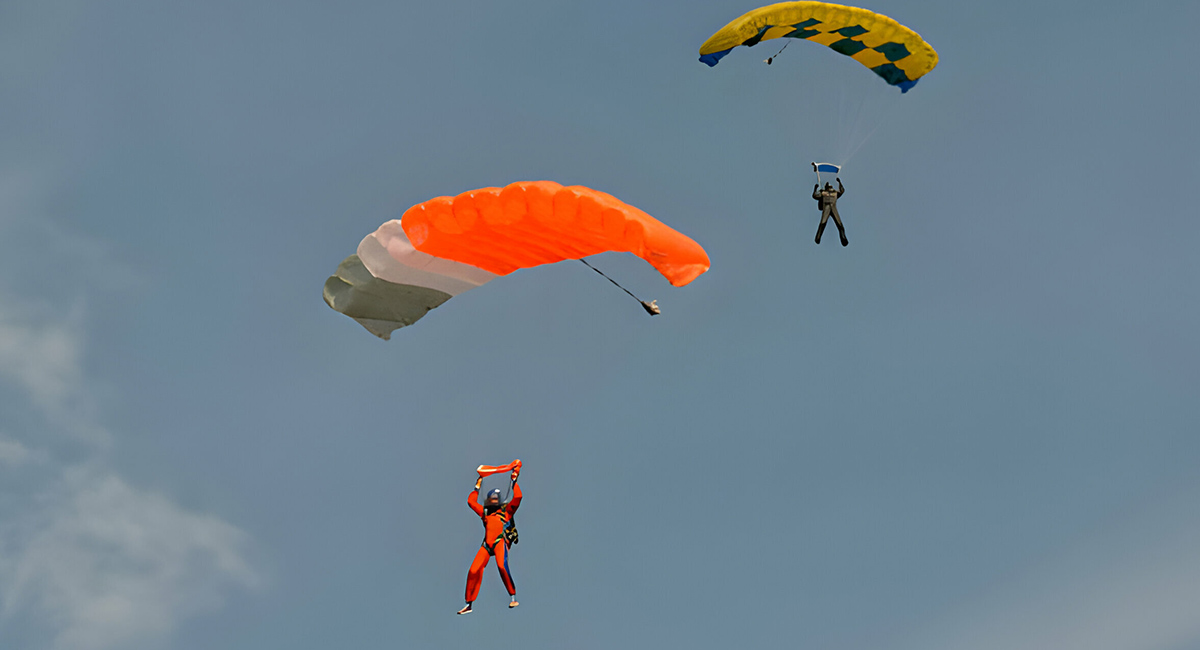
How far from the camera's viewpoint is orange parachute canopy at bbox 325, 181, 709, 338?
66.5 ft

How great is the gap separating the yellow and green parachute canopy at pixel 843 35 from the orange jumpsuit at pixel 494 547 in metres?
6.51

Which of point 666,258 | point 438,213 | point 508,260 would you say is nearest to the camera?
point 666,258

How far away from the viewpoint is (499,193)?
2100 cm

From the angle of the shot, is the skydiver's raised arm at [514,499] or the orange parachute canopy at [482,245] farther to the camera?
the skydiver's raised arm at [514,499]

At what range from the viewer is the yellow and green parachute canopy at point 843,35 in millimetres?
23141

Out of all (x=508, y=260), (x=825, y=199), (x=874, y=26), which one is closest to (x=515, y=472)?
(x=508, y=260)

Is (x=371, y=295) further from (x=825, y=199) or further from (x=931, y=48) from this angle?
(x=931, y=48)

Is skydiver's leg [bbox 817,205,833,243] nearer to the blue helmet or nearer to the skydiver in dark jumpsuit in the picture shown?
the skydiver in dark jumpsuit

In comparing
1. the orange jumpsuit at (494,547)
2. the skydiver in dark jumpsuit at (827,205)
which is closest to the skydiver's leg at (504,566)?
the orange jumpsuit at (494,547)

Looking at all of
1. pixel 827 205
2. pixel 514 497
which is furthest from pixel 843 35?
pixel 514 497

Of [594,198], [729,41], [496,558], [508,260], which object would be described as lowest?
[496,558]

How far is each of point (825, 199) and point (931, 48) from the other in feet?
8.87

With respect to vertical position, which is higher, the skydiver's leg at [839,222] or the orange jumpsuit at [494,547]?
the skydiver's leg at [839,222]

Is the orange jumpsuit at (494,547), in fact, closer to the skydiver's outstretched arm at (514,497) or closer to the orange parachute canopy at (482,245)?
the skydiver's outstretched arm at (514,497)
